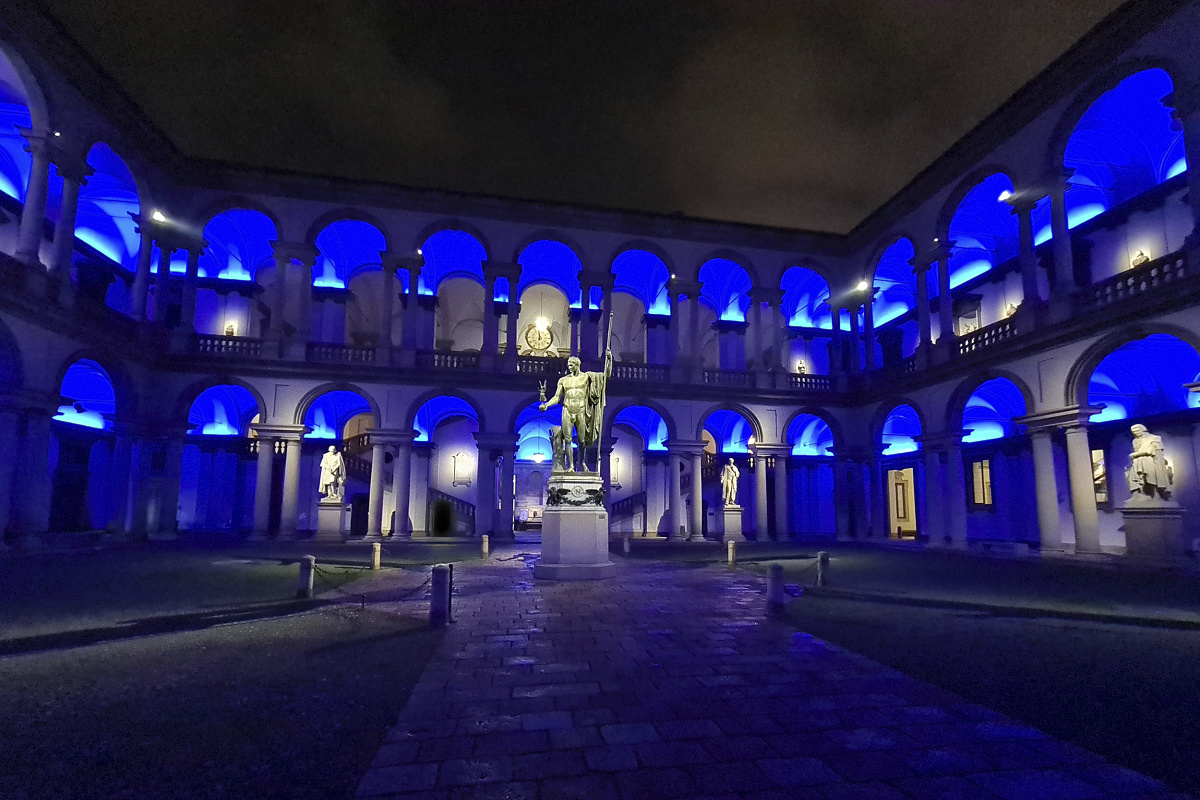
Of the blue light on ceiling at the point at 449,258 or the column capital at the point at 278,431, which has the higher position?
the blue light on ceiling at the point at 449,258

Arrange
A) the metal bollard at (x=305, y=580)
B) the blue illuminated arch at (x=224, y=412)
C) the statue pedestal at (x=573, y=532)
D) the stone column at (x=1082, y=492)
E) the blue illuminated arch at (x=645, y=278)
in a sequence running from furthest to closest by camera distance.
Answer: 1. the blue illuminated arch at (x=645, y=278)
2. the blue illuminated arch at (x=224, y=412)
3. the stone column at (x=1082, y=492)
4. the statue pedestal at (x=573, y=532)
5. the metal bollard at (x=305, y=580)

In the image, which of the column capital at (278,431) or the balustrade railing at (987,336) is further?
the column capital at (278,431)

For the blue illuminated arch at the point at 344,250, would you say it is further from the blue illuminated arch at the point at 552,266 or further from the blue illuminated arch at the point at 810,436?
the blue illuminated arch at the point at 810,436

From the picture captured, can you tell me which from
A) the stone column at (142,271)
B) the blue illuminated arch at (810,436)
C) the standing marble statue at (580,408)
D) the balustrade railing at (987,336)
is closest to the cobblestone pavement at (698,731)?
the standing marble statue at (580,408)

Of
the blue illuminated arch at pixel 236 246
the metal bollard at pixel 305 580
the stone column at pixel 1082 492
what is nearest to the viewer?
the metal bollard at pixel 305 580

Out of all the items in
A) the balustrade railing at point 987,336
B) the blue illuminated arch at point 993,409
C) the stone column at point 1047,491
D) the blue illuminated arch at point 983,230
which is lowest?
the stone column at point 1047,491

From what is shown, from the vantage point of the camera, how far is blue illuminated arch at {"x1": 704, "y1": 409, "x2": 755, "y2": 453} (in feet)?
94.8

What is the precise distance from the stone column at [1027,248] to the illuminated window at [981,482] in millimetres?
8266

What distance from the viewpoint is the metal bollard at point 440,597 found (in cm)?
670

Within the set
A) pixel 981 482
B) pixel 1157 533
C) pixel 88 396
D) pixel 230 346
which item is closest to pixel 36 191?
pixel 230 346

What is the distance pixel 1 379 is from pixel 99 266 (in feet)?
29.1

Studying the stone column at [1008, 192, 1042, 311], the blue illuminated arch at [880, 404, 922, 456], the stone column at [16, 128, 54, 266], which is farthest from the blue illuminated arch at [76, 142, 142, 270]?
the blue illuminated arch at [880, 404, 922, 456]

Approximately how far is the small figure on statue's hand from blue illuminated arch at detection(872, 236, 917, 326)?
56.9 ft

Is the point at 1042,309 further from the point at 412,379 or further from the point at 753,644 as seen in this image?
the point at 412,379
